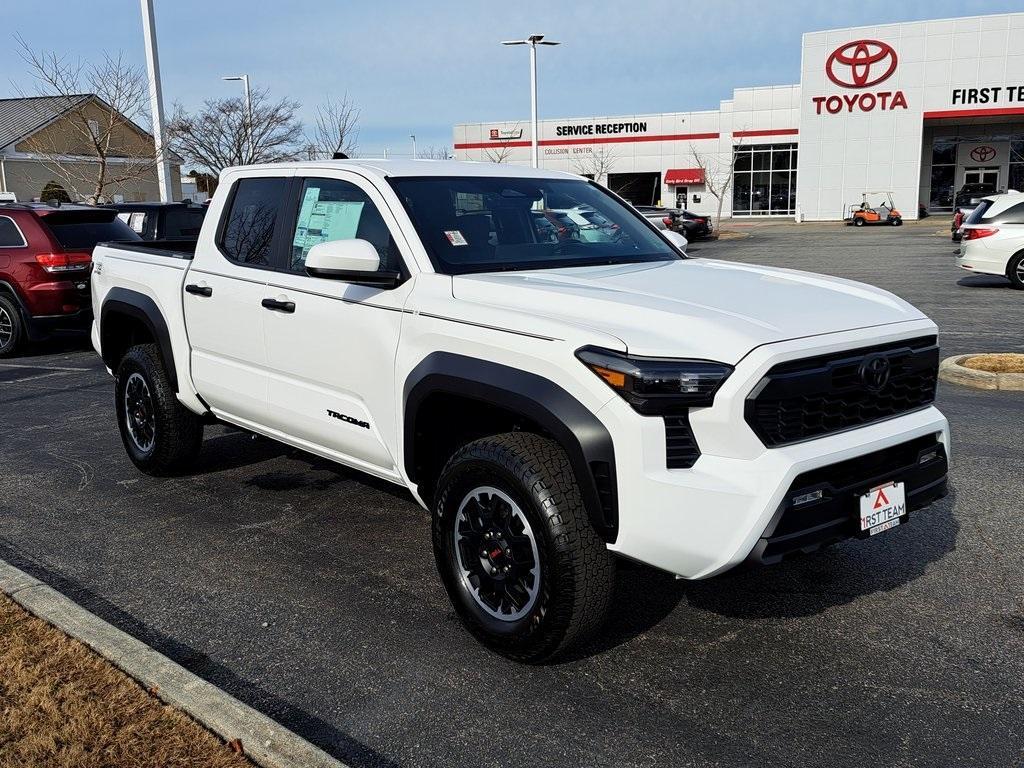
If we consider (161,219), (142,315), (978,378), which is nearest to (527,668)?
(142,315)

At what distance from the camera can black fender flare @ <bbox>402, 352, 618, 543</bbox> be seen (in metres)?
3.23

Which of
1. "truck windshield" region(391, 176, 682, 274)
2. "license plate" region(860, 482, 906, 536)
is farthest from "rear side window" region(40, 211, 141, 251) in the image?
"license plate" region(860, 482, 906, 536)

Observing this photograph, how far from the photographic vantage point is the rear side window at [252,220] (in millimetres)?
5055

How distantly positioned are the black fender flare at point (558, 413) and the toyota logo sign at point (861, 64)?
2047 inches

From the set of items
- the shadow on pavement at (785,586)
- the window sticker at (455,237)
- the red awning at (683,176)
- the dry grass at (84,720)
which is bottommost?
the shadow on pavement at (785,586)

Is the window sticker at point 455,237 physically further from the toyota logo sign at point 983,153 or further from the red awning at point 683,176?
the red awning at point 683,176

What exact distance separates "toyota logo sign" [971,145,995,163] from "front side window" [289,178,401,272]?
5802cm

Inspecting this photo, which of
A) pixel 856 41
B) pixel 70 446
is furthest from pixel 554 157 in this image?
pixel 70 446

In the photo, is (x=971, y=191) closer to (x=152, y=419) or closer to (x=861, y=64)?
(x=861, y=64)

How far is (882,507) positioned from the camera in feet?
11.4

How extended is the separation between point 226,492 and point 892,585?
3.88 metres

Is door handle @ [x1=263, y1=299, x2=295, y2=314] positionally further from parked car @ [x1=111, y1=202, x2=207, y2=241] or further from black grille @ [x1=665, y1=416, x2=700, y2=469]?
parked car @ [x1=111, y1=202, x2=207, y2=241]

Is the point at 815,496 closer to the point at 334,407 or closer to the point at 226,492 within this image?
the point at 334,407

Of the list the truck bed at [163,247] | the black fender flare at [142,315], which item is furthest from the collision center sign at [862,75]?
the black fender flare at [142,315]
